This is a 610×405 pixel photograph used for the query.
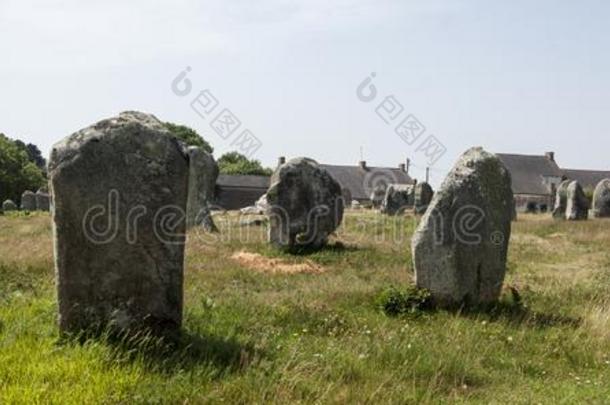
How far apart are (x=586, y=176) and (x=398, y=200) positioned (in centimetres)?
5584

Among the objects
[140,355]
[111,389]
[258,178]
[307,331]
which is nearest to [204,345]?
[140,355]

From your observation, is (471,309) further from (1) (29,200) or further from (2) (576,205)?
(1) (29,200)

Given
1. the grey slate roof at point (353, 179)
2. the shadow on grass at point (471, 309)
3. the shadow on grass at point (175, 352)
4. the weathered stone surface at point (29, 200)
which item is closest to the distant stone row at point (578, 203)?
the shadow on grass at point (471, 309)

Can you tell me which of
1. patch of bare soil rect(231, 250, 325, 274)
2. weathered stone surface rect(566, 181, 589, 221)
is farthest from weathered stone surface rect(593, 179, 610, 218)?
patch of bare soil rect(231, 250, 325, 274)

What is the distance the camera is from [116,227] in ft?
24.6

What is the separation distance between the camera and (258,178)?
88562 mm

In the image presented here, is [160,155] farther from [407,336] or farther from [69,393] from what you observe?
[407,336]

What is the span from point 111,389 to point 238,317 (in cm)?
379

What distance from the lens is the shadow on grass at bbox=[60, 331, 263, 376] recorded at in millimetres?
6641

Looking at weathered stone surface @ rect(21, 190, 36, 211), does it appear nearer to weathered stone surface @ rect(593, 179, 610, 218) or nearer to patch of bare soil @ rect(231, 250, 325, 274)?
weathered stone surface @ rect(593, 179, 610, 218)

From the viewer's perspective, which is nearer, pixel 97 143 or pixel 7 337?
pixel 7 337

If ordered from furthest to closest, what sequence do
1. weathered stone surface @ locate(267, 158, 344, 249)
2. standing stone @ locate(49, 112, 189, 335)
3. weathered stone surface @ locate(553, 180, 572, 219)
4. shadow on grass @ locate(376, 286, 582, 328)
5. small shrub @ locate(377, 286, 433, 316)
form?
weathered stone surface @ locate(553, 180, 572, 219)
weathered stone surface @ locate(267, 158, 344, 249)
small shrub @ locate(377, 286, 433, 316)
shadow on grass @ locate(376, 286, 582, 328)
standing stone @ locate(49, 112, 189, 335)

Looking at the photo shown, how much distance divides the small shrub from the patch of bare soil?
5.09 metres

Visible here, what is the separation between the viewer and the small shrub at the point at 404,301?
37.6 ft
